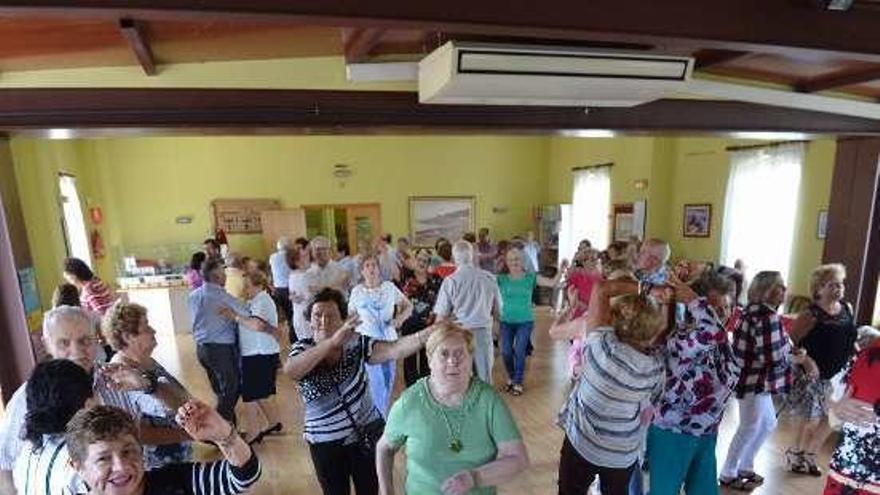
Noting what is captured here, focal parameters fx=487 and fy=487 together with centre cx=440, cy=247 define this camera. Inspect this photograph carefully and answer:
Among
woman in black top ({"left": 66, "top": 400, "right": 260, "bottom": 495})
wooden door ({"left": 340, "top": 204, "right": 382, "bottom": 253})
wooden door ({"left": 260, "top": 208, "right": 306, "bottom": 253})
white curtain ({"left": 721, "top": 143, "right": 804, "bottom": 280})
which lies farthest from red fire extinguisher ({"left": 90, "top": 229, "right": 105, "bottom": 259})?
white curtain ({"left": 721, "top": 143, "right": 804, "bottom": 280})

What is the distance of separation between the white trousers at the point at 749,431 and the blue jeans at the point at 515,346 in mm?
1810

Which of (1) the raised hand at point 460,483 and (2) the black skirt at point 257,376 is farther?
(2) the black skirt at point 257,376

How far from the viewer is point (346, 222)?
32.4 ft

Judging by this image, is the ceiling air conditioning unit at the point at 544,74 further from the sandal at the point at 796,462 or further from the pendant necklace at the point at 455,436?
the sandal at the point at 796,462

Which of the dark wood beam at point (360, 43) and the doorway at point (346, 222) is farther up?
the dark wood beam at point (360, 43)

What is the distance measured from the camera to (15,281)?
2773mm

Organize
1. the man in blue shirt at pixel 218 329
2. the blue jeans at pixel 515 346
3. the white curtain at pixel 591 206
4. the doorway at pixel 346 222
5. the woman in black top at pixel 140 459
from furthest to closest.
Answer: the doorway at pixel 346 222 < the white curtain at pixel 591 206 < the blue jeans at pixel 515 346 < the man in blue shirt at pixel 218 329 < the woman in black top at pixel 140 459

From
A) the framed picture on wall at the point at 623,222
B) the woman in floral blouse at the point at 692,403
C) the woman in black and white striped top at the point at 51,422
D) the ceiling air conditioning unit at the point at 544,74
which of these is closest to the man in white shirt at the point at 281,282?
the ceiling air conditioning unit at the point at 544,74

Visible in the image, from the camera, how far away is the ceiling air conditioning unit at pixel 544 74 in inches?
96.6

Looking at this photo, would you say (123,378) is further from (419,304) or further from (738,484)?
(738,484)

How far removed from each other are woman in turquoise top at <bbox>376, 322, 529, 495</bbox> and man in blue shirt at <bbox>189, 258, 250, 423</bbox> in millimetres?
2114

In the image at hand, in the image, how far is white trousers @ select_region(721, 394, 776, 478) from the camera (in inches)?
110

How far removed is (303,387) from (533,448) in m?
2.07

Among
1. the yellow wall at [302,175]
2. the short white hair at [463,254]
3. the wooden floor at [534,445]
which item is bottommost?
the wooden floor at [534,445]
